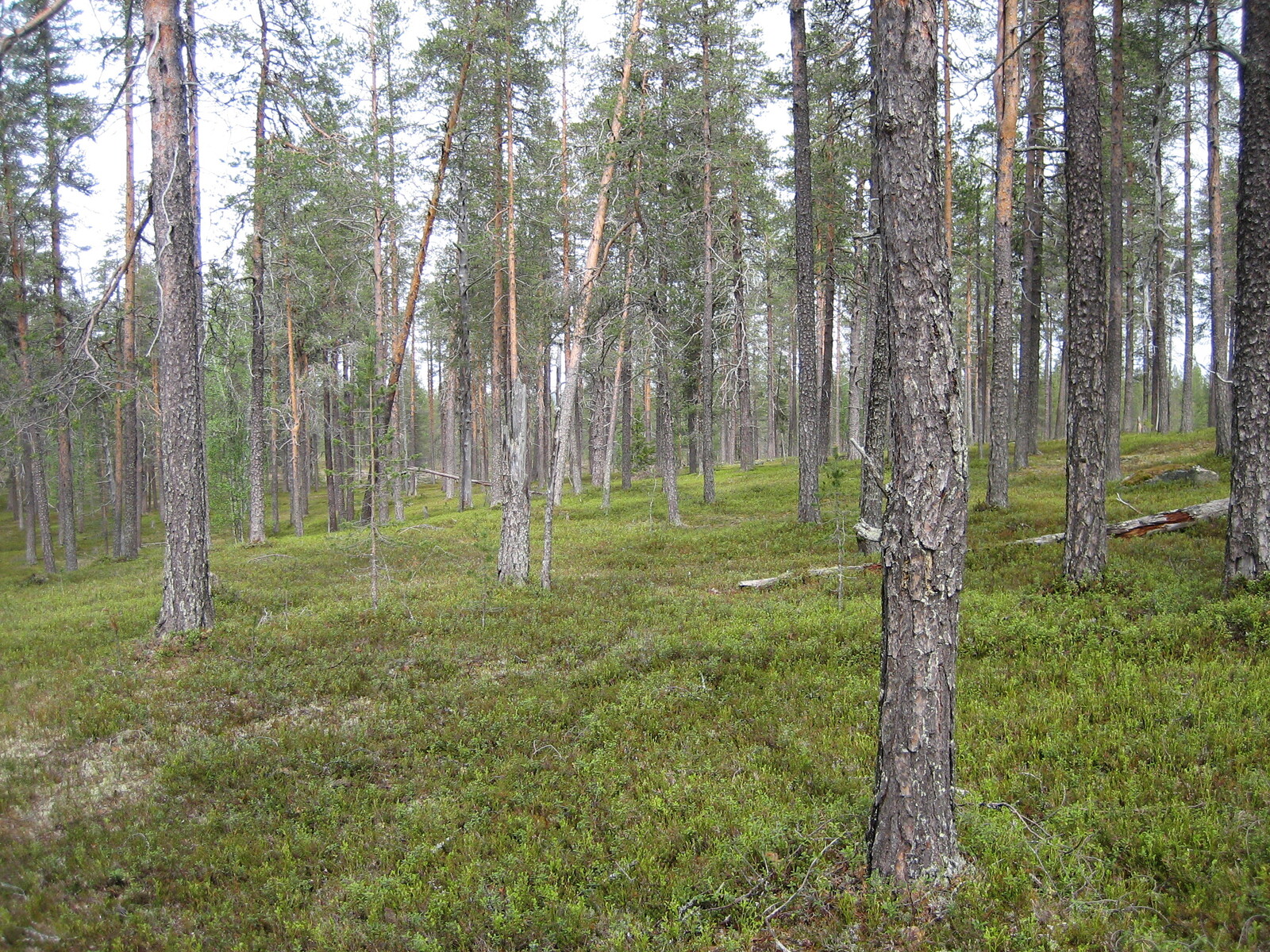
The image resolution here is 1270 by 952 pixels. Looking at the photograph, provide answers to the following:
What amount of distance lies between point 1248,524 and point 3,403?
15053 mm

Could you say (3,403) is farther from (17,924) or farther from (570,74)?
(570,74)

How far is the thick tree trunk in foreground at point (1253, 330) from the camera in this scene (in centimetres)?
729

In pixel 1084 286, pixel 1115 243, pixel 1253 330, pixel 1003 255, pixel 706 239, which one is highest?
pixel 706 239

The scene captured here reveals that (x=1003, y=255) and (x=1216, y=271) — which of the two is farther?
(x=1216, y=271)

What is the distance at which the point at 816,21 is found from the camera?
17.1m

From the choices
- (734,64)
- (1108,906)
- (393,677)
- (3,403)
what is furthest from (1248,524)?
(734,64)

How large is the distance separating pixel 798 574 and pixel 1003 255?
9693 mm

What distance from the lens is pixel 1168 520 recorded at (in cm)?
1120

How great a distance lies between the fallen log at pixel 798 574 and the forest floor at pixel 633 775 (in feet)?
2.65

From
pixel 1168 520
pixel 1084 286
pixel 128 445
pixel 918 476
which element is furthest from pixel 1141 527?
→ pixel 128 445

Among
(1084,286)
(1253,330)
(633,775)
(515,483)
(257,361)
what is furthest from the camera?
(257,361)

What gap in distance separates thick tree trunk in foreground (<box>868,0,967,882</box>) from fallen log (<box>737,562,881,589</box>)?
786cm

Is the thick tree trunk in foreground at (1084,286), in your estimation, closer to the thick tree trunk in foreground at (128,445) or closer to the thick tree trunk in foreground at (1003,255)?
the thick tree trunk in foreground at (1003,255)

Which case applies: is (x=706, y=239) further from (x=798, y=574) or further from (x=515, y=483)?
(x=798, y=574)
